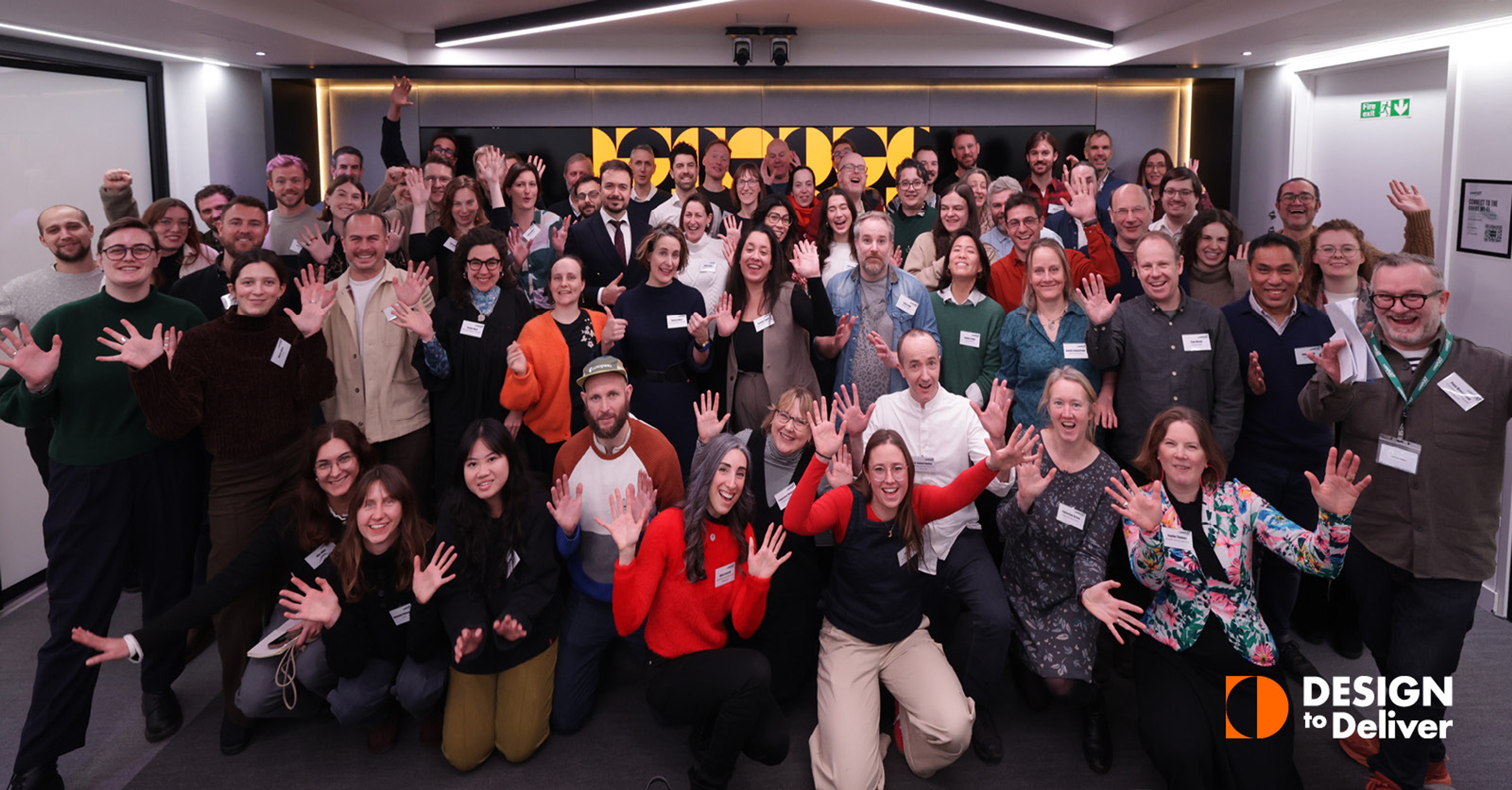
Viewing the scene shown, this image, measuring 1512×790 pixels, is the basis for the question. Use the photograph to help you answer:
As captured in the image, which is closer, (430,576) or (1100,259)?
(430,576)

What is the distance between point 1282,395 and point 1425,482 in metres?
0.89

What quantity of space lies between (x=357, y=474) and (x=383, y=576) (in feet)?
1.32

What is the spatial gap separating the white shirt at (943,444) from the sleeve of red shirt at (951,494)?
240 millimetres

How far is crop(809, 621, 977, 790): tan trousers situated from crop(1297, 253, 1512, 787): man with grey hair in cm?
144

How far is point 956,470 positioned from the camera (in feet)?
12.6

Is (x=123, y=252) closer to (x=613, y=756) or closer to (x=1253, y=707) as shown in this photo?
(x=613, y=756)

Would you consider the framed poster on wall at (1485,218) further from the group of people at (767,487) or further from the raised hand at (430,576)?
the raised hand at (430,576)

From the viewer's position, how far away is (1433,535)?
9.89 ft

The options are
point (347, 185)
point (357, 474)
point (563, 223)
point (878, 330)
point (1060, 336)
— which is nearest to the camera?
point (357, 474)

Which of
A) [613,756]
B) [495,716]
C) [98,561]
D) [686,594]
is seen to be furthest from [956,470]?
[98,561]

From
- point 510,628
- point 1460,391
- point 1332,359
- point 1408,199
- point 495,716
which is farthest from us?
point 1408,199

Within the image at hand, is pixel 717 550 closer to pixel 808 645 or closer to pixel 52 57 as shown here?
pixel 808 645

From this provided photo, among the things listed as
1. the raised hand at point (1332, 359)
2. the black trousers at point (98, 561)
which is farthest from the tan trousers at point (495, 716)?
the raised hand at point (1332, 359)

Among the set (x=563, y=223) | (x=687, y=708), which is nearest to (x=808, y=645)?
(x=687, y=708)
